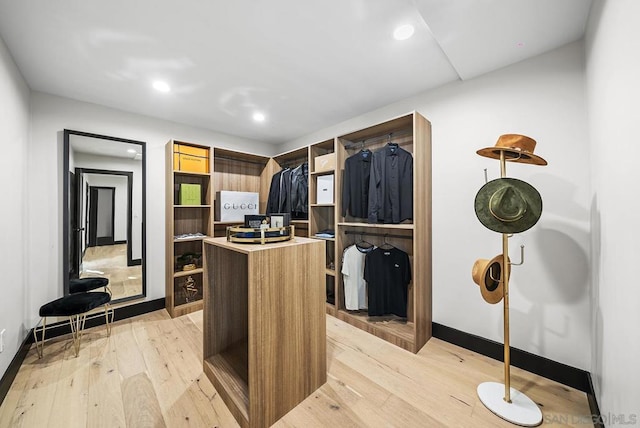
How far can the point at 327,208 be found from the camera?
3369mm

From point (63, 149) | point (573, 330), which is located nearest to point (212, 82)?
point (63, 149)

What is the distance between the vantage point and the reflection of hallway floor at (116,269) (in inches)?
107

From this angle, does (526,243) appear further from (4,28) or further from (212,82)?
(4,28)

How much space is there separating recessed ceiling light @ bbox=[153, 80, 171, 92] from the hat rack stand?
282 centimetres

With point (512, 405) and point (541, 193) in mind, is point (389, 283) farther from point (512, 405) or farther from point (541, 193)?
point (541, 193)

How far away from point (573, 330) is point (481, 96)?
6.27ft

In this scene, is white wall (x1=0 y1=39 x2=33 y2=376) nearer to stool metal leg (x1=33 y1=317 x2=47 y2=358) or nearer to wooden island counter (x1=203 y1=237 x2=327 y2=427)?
stool metal leg (x1=33 y1=317 x2=47 y2=358)

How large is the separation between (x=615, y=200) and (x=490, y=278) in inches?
29.6

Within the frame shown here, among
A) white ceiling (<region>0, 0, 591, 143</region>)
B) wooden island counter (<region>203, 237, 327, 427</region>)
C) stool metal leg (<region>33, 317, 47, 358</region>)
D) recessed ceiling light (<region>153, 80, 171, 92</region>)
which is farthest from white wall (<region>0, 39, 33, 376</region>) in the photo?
wooden island counter (<region>203, 237, 327, 427</region>)

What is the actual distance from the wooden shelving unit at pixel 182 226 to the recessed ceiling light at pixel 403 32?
253 cm

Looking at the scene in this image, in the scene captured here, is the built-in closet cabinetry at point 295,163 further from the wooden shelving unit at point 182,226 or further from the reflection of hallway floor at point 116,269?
the reflection of hallway floor at point 116,269

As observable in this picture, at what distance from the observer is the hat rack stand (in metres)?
1.42

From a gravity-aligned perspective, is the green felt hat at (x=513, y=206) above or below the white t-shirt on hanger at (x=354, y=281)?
above

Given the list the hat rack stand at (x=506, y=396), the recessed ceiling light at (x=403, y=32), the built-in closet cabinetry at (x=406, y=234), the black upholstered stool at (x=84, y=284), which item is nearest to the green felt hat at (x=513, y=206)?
the hat rack stand at (x=506, y=396)
